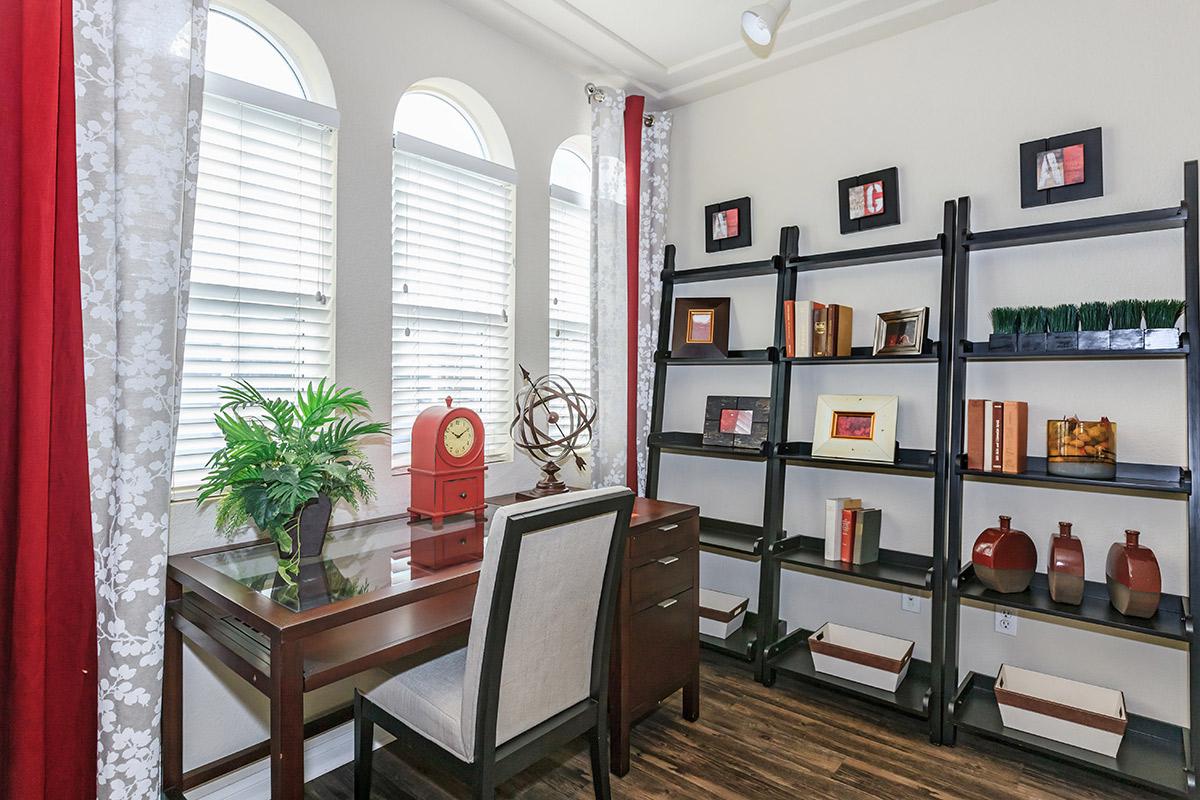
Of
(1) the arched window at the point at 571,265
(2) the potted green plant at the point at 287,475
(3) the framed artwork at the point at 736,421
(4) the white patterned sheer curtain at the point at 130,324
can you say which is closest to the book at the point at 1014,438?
(3) the framed artwork at the point at 736,421

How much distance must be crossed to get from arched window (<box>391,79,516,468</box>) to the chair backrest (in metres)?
1.10

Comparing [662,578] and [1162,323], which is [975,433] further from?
[662,578]

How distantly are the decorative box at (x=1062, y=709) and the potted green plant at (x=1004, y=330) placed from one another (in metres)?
1.21

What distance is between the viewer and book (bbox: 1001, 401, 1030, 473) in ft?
7.44

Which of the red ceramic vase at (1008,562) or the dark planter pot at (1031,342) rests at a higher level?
the dark planter pot at (1031,342)

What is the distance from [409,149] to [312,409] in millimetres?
1178

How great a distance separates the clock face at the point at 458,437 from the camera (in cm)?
221

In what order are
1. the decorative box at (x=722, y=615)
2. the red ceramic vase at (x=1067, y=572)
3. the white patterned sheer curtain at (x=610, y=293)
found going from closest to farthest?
the red ceramic vase at (x=1067, y=572) < the decorative box at (x=722, y=615) < the white patterned sheer curtain at (x=610, y=293)

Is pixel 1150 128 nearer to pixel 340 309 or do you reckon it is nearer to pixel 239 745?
pixel 340 309

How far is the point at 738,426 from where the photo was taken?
310 cm

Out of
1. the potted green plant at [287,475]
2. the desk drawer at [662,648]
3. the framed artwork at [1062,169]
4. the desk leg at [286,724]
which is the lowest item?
the desk drawer at [662,648]

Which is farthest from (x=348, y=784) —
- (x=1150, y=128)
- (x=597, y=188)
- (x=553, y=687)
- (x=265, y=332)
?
(x=1150, y=128)

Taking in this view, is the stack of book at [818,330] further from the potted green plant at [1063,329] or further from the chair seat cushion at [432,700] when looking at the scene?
the chair seat cushion at [432,700]

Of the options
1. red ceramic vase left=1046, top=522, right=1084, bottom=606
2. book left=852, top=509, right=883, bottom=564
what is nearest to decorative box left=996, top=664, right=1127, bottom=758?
red ceramic vase left=1046, top=522, right=1084, bottom=606
